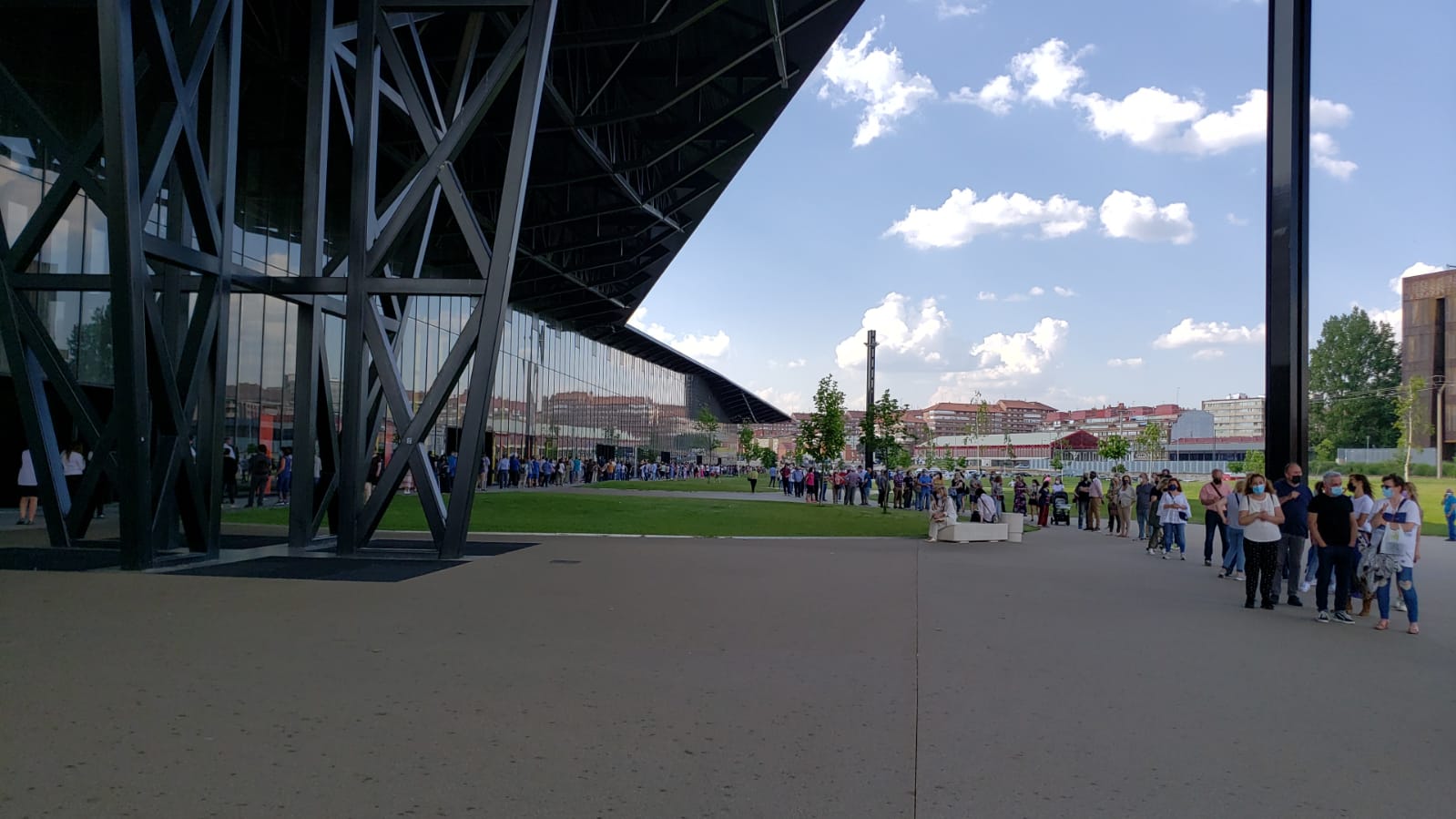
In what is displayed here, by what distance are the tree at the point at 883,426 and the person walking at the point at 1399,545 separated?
3283 centimetres

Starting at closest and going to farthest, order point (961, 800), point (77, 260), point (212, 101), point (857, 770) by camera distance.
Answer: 1. point (961, 800)
2. point (857, 770)
3. point (212, 101)
4. point (77, 260)

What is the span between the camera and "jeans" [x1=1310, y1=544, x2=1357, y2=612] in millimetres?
10508

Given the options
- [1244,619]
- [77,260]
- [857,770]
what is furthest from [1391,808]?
[77,260]

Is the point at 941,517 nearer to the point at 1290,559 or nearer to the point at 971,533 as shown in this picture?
the point at 971,533

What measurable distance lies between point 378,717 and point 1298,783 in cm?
480

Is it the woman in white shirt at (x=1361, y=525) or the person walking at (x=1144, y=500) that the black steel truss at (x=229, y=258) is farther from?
the person walking at (x=1144, y=500)

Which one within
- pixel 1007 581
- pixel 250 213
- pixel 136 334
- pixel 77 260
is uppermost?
pixel 250 213

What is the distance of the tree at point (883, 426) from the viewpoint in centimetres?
4378

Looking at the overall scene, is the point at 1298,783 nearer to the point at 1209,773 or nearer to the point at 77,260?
the point at 1209,773

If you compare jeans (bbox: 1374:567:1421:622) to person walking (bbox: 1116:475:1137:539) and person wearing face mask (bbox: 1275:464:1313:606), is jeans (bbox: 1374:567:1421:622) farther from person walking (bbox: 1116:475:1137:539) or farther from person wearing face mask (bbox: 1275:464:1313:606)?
person walking (bbox: 1116:475:1137:539)

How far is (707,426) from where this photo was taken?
101 m

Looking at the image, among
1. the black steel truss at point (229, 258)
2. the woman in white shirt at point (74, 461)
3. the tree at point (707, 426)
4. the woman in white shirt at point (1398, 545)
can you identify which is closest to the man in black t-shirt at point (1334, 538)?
Answer: the woman in white shirt at point (1398, 545)

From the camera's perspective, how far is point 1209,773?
15.8 ft

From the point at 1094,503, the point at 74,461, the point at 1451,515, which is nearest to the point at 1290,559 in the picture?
the point at 1094,503
